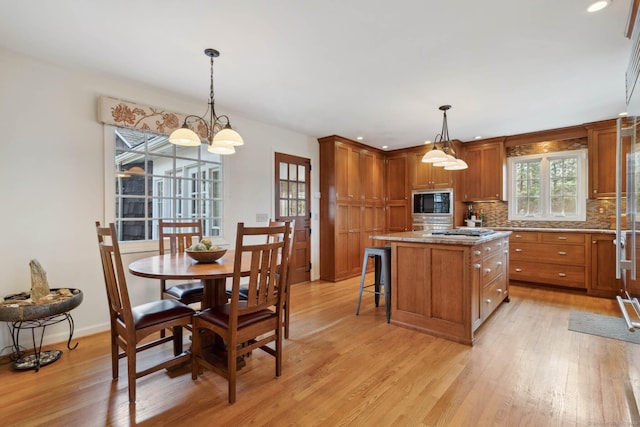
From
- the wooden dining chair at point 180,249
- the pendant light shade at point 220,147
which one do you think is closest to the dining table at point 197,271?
the wooden dining chair at point 180,249

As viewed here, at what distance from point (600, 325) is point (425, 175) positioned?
10.9 ft

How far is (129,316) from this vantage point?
69.1 inches

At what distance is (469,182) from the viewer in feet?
17.7

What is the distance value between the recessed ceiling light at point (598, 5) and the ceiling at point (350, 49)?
0.05 metres

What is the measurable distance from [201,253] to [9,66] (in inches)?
87.7

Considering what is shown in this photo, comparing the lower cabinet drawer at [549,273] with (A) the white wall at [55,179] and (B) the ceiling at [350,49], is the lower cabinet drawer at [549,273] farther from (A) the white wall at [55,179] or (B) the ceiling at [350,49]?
(A) the white wall at [55,179]

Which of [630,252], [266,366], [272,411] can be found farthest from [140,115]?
[630,252]

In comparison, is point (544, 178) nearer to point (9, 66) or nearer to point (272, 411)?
point (272, 411)

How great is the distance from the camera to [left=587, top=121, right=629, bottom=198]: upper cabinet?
4.12 meters

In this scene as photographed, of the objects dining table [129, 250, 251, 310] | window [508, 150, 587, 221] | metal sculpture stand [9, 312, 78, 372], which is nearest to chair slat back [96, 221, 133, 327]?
dining table [129, 250, 251, 310]

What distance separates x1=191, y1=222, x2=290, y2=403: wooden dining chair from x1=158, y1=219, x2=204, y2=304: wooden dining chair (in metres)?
0.54

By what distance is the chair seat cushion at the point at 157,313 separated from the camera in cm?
184

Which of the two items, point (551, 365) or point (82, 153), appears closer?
point (551, 365)

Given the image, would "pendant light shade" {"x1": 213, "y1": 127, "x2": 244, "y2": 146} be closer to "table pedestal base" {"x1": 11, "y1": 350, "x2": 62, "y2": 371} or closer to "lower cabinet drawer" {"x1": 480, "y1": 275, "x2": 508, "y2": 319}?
"table pedestal base" {"x1": 11, "y1": 350, "x2": 62, "y2": 371}
